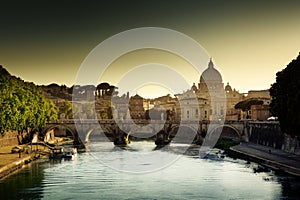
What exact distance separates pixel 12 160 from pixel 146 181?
675 inches

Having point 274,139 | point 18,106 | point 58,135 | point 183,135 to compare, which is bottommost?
point 274,139

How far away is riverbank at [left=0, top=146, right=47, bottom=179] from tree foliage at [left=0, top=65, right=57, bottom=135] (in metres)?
2.91

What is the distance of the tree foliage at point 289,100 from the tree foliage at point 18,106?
→ 92.6 feet

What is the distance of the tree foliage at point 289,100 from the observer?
43906mm

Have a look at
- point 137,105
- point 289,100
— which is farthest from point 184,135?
point 289,100

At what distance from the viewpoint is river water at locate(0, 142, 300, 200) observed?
37438mm

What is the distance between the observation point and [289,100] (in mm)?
45000

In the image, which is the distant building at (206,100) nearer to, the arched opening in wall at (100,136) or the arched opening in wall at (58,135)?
the arched opening in wall at (100,136)

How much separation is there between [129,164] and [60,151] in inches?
514

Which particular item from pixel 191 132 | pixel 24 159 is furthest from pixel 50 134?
pixel 24 159

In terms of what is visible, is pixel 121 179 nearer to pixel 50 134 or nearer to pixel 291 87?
pixel 291 87

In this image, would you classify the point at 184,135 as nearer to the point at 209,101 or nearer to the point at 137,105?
the point at 209,101

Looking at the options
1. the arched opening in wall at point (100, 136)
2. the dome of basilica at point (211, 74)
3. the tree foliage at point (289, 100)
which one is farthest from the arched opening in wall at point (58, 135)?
the dome of basilica at point (211, 74)

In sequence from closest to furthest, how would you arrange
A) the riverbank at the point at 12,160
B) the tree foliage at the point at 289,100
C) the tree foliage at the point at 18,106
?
the tree foliage at the point at 289,100, the riverbank at the point at 12,160, the tree foliage at the point at 18,106
